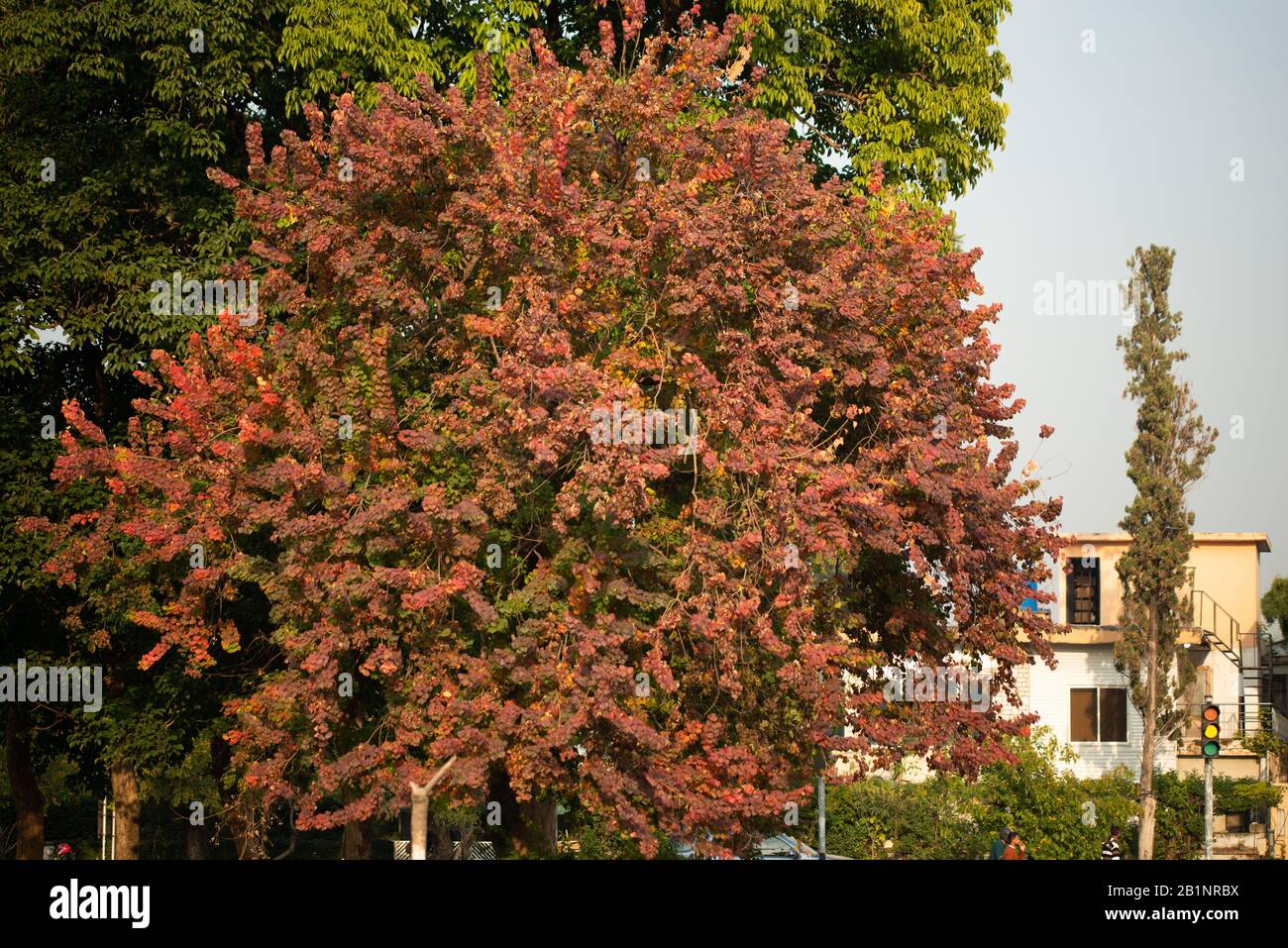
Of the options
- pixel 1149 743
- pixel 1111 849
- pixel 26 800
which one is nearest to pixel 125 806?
pixel 26 800

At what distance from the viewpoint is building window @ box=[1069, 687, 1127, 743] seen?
39.9m

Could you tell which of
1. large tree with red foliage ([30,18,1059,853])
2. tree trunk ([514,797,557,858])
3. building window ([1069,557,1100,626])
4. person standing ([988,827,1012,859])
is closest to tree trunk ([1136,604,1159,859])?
building window ([1069,557,1100,626])

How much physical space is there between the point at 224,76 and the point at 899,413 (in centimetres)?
1083

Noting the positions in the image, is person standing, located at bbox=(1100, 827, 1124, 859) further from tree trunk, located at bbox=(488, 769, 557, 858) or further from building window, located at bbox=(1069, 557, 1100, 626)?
tree trunk, located at bbox=(488, 769, 557, 858)

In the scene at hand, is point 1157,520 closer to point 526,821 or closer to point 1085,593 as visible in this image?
point 1085,593

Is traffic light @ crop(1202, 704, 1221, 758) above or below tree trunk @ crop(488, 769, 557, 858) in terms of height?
above

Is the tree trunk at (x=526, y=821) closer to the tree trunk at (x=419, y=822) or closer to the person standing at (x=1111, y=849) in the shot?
the tree trunk at (x=419, y=822)

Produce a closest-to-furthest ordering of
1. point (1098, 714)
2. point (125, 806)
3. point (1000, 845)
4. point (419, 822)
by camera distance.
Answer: point (419, 822) → point (1000, 845) → point (125, 806) → point (1098, 714)

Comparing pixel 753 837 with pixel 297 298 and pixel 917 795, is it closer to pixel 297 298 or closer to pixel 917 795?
pixel 297 298

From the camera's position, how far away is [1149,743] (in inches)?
1428

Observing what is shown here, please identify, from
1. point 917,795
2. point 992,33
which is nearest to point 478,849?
point 917,795

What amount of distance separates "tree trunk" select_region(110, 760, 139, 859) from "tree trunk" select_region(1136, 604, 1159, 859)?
2139cm

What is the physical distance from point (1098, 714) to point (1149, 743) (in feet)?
12.2

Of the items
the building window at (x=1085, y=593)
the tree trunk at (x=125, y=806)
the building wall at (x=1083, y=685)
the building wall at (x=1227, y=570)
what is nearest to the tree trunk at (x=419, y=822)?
the tree trunk at (x=125, y=806)
